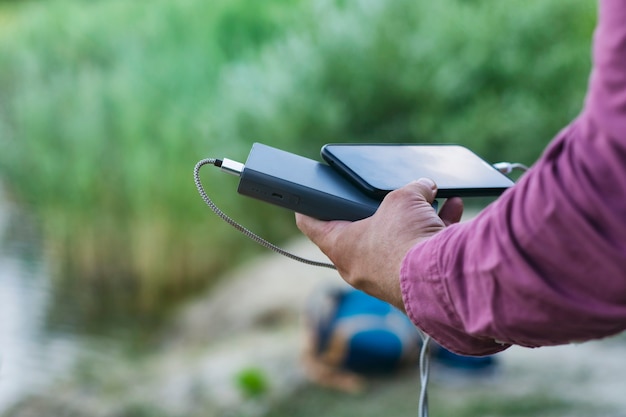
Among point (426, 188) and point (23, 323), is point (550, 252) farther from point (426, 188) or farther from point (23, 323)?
point (23, 323)

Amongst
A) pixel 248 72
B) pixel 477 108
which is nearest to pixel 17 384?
pixel 248 72

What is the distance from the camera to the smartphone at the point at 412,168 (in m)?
0.78

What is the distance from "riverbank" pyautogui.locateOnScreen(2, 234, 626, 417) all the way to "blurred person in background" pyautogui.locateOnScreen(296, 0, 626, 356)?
1.73 m

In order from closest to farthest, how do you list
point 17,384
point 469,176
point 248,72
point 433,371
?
point 469,176
point 433,371
point 17,384
point 248,72

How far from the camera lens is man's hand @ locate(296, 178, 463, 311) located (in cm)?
68

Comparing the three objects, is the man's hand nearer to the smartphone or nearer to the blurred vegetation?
the smartphone

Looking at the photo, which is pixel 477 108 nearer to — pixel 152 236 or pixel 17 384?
pixel 152 236

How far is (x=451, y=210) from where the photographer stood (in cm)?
83

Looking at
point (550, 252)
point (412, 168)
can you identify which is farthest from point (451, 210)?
point (550, 252)

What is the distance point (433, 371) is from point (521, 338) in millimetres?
1937

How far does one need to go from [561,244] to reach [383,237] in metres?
0.19

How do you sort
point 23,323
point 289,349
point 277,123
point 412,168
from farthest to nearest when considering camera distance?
point 277,123
point 23,323
point 289,349
point 412,168

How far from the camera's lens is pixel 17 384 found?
281 cm

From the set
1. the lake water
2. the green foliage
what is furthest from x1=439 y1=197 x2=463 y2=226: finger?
the lake water
